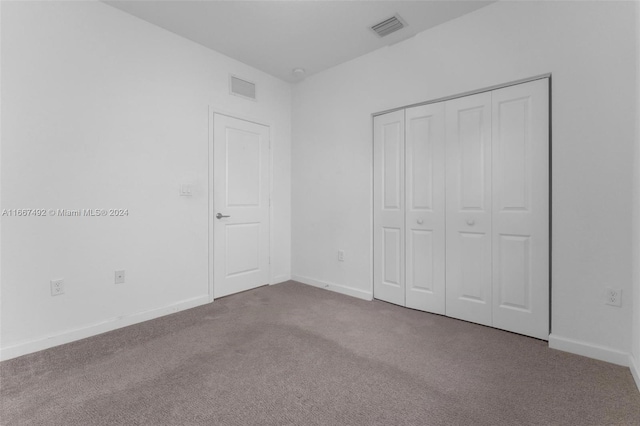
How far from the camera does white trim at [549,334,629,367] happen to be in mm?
1961

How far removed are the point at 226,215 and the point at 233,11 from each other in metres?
2.07

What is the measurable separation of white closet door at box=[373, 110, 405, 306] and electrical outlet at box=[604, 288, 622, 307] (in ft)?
5.16

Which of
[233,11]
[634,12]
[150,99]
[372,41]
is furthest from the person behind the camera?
[372,41]

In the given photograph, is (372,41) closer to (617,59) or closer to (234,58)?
(234,58)

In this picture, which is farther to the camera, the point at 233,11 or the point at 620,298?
the point at 233,11

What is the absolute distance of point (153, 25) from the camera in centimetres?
288

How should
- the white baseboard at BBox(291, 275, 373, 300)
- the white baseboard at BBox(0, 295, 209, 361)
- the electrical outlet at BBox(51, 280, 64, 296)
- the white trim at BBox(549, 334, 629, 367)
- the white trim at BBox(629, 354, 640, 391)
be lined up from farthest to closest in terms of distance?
1. the white baseboard at BBox(291, 275, 373, 300)
2. the electrical outlet at BBox(51, 280, 64, 296)
3. the white baseboard at BBox(0, 295, 209, 361)
4. the white trim at BBox(549, 334, 629, 367)
5. the white trim at BBox(629, 354, 640, 391)

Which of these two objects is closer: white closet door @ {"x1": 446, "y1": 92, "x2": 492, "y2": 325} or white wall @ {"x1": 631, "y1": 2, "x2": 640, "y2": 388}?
white wall @ {"x1": 631, "y1": 2, "x2": 640, "y2": 388}

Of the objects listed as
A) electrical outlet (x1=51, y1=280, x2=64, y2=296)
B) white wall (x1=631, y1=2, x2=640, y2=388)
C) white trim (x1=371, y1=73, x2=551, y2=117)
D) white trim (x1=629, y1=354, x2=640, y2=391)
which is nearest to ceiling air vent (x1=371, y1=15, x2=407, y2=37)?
white trim (x1=371, y1=73, x2=551, y2=117)

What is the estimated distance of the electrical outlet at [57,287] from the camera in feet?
7.55

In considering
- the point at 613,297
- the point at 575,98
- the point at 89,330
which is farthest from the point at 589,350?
the point at 89,330

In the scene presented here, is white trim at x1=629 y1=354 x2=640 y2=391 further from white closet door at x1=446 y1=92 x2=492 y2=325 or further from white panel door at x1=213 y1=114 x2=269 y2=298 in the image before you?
white panel door at x1=213 y1=114 x2=269 y2=298

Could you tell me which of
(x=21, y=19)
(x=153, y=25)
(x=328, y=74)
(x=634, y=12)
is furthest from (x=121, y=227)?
(x=634, y=12)

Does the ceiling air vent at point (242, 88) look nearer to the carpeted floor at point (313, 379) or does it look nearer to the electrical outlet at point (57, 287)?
the electrical outlet at point (57, 287)
